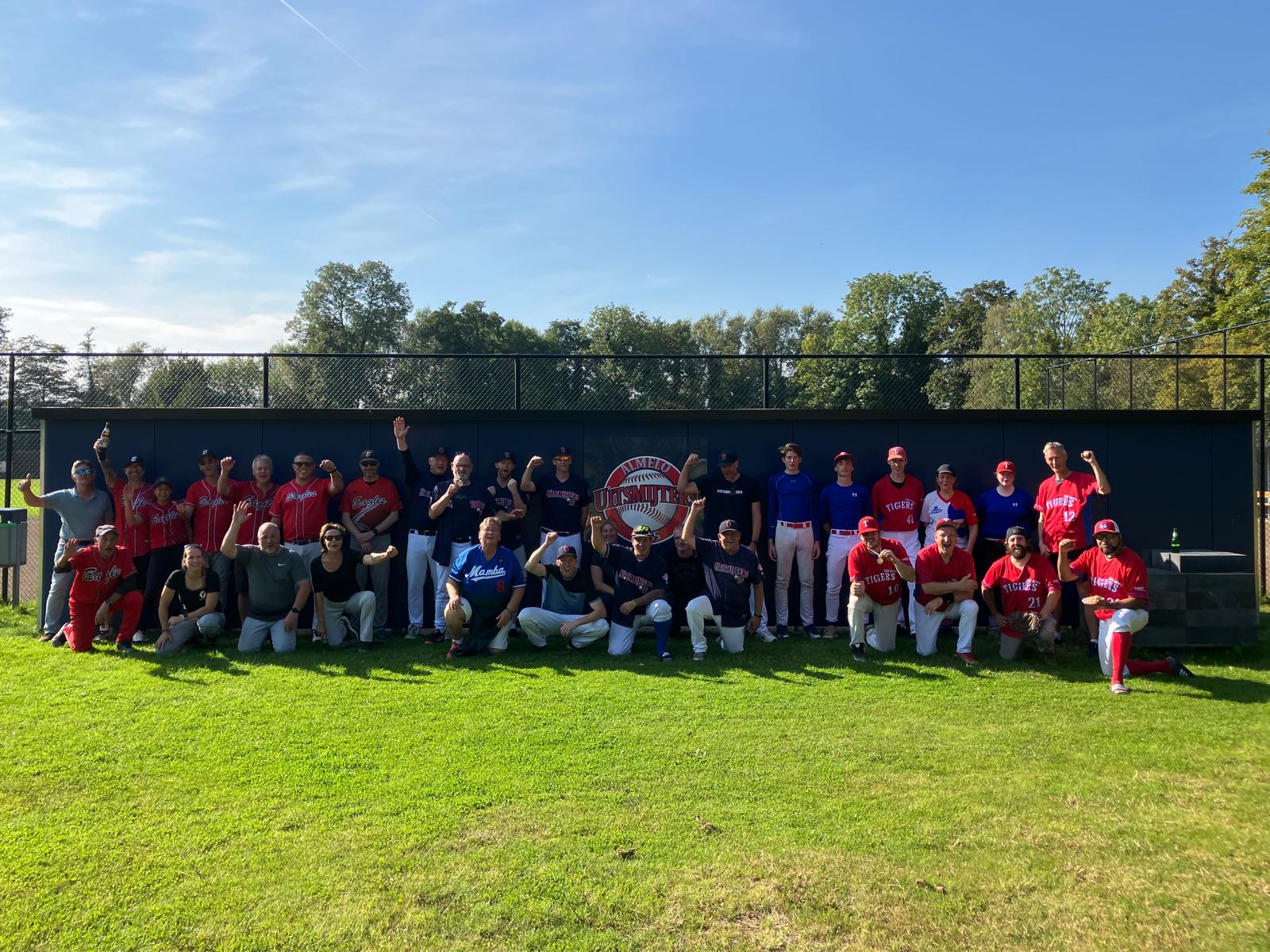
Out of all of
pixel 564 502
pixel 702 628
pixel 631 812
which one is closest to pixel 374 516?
pixel 564 502

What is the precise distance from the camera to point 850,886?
322 cm

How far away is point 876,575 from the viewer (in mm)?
7195

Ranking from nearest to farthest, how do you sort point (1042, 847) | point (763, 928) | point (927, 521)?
point (763, 928) < point (1042, 847) < point (927, 521)

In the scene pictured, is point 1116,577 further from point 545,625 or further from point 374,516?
point 374,516

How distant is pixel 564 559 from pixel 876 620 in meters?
2.87

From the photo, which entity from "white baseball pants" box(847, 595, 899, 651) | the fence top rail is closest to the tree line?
the fence top rail

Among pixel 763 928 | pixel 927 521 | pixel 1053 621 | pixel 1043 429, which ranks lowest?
pixel 763 928

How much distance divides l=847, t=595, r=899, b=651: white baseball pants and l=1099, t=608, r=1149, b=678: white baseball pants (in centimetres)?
161

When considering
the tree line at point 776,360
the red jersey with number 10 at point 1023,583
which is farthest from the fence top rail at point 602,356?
the red jersey with number 10 at point 1023,583

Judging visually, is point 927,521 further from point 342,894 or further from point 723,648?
point 342,894

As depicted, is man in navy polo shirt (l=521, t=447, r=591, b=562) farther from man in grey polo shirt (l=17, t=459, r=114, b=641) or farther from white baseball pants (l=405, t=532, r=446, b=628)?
man in grey polo shirt (l=17, t=459, r=114, b=641)

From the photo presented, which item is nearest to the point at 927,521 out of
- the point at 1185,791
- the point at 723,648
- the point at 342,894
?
the point at 723,648

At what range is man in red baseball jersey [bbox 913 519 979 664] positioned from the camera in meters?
7.10

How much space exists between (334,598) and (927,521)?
577cm
